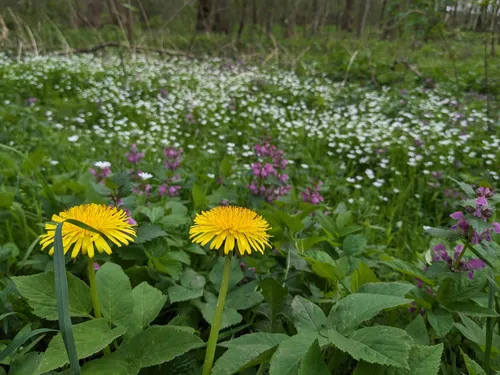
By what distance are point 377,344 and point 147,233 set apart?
2.51ft

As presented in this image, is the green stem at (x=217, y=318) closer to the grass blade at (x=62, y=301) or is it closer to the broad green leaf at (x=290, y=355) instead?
the broad green leaf at (x=290, y=355)

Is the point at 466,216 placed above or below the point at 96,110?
above

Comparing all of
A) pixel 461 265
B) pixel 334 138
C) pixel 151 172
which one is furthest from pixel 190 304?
pixel 334 138

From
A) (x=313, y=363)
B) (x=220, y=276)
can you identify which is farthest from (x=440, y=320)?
(x=220, y=276)

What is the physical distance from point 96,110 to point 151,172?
2861mm

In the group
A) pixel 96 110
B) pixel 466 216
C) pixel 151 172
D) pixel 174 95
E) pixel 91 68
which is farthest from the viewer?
pixel 91 68

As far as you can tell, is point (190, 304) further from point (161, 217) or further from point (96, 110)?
point (96, 110)

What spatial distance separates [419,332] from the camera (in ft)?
3.42

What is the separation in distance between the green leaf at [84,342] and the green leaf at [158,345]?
6 cm

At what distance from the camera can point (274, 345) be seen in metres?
0.86

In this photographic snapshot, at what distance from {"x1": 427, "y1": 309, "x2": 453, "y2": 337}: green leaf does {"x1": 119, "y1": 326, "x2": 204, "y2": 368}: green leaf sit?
2.15 ft

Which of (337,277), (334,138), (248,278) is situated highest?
(337,277)

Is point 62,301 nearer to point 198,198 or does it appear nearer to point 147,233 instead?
point 147,233

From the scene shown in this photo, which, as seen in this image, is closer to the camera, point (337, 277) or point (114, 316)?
point (114, 316)
